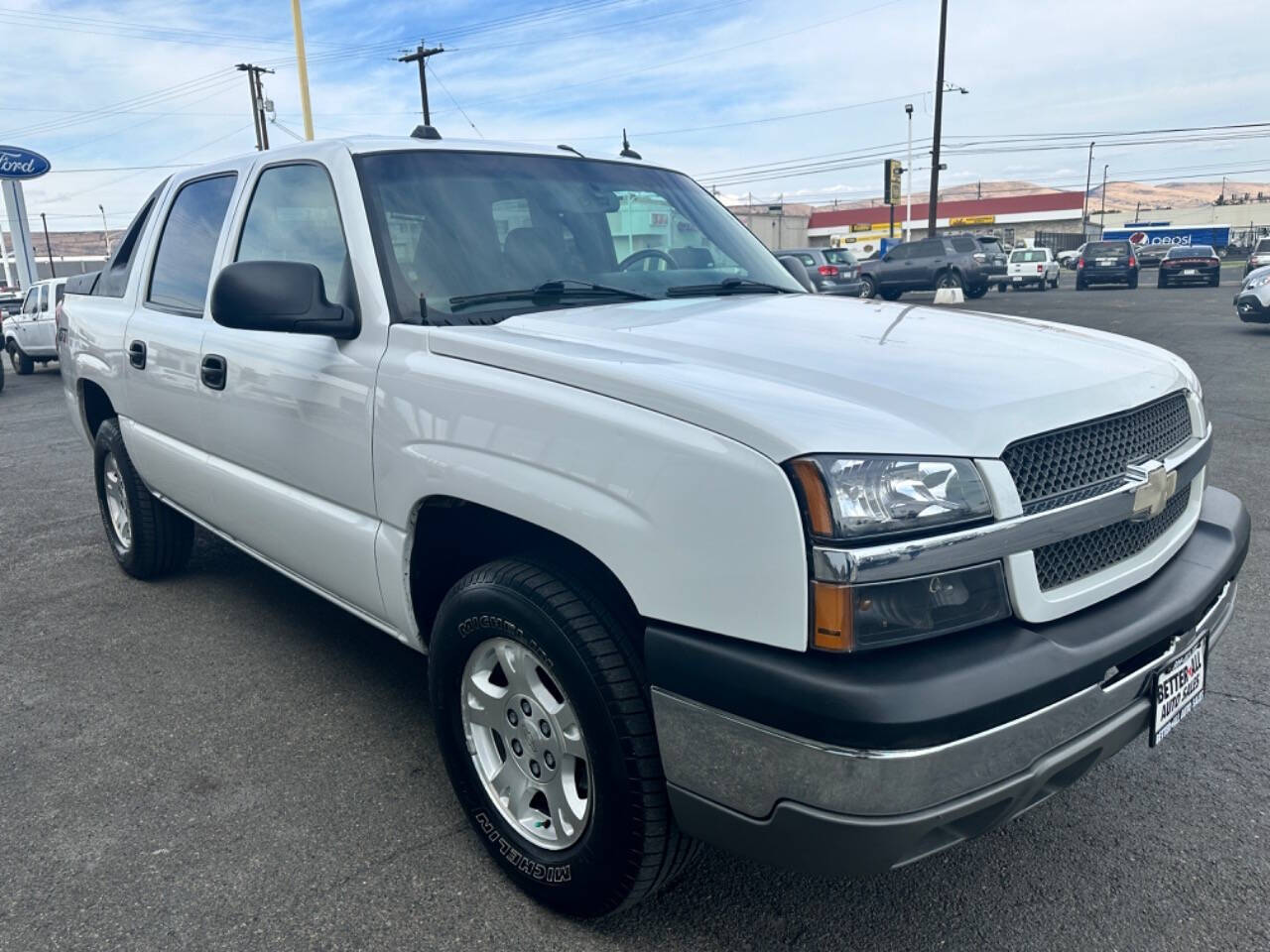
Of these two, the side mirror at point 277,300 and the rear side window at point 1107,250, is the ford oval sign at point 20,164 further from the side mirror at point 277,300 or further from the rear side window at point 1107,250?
the rear side window at point 1107,250

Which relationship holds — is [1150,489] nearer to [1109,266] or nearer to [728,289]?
[728,289]

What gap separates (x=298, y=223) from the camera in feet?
10.2

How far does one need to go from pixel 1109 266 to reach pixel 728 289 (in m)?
30.5

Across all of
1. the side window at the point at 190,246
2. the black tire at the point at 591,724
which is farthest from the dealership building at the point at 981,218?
the black tire at the point at 591,724

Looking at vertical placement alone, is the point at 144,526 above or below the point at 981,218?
below

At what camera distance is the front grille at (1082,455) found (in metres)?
1.88

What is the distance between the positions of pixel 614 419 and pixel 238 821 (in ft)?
5.58

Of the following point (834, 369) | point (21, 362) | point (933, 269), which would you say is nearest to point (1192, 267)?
point (933, 269)

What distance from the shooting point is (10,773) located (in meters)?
3.03

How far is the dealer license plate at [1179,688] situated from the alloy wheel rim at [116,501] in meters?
4.30

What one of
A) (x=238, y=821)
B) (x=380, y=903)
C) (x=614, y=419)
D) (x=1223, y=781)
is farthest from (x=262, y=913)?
(x=1223, y=781)

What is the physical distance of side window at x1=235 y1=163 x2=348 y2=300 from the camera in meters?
2.89

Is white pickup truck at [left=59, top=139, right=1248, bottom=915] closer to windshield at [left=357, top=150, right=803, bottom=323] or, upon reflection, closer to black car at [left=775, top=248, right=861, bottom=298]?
windshield at [left=357, top=150, right=803, bottom=323]

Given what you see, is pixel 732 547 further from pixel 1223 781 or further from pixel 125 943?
pixel 1223 781
